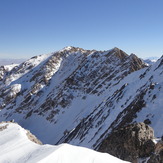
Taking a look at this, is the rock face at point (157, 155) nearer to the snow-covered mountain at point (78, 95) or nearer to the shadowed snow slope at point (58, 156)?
the shadowed snow slope at point (58, 156)

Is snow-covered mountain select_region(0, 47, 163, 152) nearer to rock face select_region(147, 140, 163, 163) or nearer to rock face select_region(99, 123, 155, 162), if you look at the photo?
rock face select_region(99, 123, 155, 162)

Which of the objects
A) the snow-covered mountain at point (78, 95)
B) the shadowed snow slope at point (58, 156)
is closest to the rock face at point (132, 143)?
the snow-covered mountain at point (78, 95)

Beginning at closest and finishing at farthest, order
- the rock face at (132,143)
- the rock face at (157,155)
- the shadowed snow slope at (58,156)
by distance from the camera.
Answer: the shadowed snow slope at (58,156) → the rock face at (157,155) → the rock face at (132,143)

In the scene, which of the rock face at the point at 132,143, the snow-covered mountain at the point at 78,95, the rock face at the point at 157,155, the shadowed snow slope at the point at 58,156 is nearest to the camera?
the shadowed snow slope at the point at 58,156

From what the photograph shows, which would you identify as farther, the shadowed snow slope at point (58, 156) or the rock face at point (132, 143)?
the rock face at point (132, 143)

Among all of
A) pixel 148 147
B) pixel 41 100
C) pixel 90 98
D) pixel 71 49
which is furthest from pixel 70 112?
pixel 71 49
